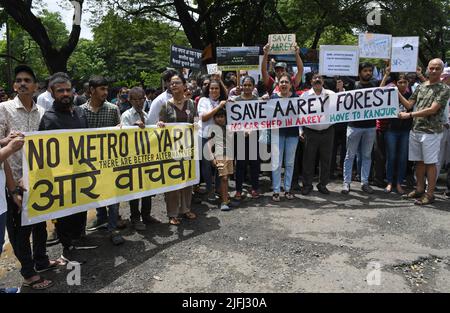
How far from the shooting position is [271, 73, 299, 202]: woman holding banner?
6410mm

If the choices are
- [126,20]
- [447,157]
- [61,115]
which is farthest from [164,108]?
[126,20]

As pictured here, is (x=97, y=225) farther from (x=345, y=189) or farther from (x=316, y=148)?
(x=345, y=189)

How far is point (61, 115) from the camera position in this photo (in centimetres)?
425

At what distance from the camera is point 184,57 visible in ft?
33.6

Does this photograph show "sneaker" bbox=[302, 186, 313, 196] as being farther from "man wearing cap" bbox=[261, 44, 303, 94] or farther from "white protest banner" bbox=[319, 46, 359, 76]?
"white protest banner" bbox=[319, 46, 359, 76]

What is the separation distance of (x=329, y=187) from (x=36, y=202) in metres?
5.15

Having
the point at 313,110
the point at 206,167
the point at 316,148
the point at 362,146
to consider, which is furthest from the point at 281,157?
the point at 362,146

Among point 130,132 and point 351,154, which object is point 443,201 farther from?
point 130,132

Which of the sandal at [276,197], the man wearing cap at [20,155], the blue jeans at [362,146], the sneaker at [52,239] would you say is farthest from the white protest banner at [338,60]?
the sneaker at [52,239]

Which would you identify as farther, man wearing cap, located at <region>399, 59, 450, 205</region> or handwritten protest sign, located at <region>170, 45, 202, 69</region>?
handwritten protest sign, located at <region>170, 45, 202, 69</region>

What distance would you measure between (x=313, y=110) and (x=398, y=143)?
175 cm

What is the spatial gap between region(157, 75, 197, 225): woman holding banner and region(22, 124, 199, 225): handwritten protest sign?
0.13m

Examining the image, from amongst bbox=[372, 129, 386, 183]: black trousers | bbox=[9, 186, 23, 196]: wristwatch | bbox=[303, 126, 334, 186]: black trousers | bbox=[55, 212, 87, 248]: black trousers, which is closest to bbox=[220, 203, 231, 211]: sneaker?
bbox=[303, 126, 334, 186]: black trousers
